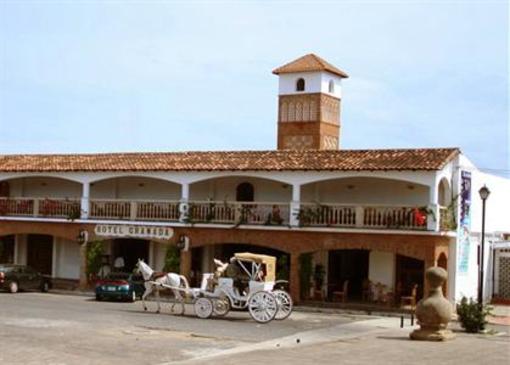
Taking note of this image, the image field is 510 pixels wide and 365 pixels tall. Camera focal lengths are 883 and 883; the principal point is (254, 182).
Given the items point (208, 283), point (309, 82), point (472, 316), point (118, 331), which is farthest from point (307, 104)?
point (118, 331)

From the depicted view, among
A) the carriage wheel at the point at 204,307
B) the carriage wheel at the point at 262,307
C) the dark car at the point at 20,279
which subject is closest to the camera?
the carriage wheel at the point at 262,307

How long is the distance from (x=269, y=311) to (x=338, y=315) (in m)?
4.70

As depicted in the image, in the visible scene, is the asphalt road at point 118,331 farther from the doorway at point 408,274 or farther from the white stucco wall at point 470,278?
the white stucco wall at point 470,278

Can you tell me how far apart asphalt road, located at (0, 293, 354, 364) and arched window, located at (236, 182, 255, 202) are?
678 cm

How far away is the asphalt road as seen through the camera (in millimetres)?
18125

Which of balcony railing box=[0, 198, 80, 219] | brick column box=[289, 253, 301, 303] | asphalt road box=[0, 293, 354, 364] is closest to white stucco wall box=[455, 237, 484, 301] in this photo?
asphalt road box=[0, 293, 354, 364]

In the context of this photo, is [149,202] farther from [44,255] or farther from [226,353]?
[226,353]

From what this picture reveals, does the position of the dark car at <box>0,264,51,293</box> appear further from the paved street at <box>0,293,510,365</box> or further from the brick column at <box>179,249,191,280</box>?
the brick column at <box>179,249,191,280</box>

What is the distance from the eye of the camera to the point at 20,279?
35562 millimetres

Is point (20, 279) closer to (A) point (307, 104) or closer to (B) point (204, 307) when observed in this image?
(B) point (204, 307)

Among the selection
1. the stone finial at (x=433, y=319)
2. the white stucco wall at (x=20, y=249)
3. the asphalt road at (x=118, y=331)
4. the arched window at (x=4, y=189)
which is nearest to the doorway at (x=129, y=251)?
the white stucco wall at (x=20, y=249)

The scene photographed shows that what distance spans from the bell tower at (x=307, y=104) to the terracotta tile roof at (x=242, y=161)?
9.93m

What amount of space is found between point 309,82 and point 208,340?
27.2 metres

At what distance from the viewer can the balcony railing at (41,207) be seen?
38.2 m
